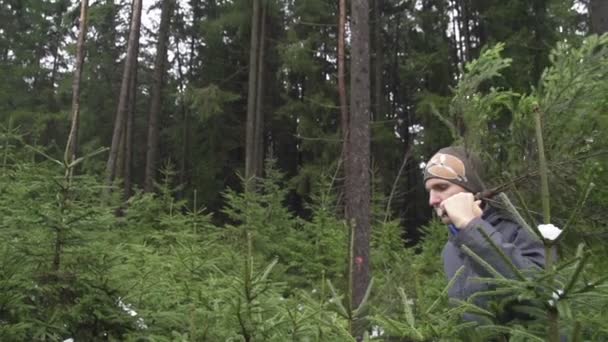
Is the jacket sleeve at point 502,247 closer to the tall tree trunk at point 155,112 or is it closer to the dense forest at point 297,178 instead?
the dense forest at point 297,178

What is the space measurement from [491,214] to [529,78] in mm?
14090

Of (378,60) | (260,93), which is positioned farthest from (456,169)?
(378,60)

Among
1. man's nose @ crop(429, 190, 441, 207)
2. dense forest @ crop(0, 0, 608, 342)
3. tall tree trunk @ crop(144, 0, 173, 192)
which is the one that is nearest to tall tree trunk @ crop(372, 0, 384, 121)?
dense forest @ crop(0, 0, 608, 342)

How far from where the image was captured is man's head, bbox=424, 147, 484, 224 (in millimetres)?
2498

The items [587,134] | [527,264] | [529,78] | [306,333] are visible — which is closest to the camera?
[527,264]

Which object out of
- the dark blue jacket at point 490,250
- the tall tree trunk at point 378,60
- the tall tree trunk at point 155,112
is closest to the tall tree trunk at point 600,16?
the dark blue jacket at point 490,250

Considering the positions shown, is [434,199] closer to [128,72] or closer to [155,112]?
[128,72]

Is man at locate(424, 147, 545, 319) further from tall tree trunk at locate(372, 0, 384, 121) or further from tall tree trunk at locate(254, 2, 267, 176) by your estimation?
tall tree trunk at locate(372, 0, 384, 121)

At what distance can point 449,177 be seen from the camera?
249 centimetres

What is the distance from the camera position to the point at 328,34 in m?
21.4

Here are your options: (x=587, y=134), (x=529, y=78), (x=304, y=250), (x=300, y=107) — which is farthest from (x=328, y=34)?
(x=587, y=134)

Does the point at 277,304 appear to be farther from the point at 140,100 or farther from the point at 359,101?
the point at 140,100

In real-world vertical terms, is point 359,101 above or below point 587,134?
above

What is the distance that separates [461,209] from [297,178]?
16.9 metres
